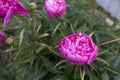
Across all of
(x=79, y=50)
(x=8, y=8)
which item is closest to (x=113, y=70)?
(x=79, y=50)

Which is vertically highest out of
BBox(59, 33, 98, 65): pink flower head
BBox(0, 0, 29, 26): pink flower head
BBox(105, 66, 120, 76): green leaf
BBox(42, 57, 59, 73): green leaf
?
BBox(0, 0, 29, 26): pink flower head

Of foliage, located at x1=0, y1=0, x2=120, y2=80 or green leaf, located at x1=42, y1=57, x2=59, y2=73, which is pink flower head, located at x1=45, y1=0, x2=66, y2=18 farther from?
green leaf, located at x1=42, y1=57, x2=59, y2=73

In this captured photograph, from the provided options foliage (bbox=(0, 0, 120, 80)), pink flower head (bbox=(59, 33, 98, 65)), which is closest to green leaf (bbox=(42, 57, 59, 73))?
foliage (bbox=(0, 0, 120, 80))

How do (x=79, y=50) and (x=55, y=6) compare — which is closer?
(x=79, y=50)

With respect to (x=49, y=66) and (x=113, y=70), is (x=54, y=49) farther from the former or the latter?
(x=113, y=70)

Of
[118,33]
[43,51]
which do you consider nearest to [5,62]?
[43,51]

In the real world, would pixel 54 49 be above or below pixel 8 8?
below

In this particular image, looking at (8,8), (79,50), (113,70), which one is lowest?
(113,70)
